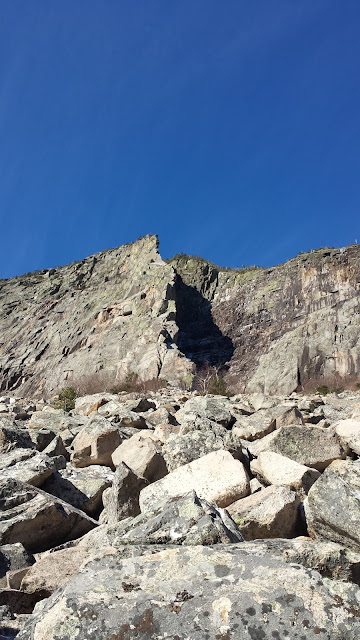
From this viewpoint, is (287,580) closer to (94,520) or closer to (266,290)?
(94,520)

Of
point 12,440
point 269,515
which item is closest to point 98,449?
point 12,440

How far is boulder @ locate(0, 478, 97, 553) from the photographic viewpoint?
189 inches

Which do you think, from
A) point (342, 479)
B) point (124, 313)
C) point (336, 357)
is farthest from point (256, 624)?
point (124, 313)

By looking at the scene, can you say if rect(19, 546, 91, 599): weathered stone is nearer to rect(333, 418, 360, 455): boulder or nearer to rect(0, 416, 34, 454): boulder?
rect(333, 418, 360, 455): boulder

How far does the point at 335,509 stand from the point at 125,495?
2144 mm

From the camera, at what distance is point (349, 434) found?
590 cm

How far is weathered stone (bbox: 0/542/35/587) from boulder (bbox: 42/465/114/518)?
137 centimetres

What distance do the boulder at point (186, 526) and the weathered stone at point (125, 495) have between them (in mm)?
1299

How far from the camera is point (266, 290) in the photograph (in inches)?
2167

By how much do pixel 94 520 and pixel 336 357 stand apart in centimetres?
3758

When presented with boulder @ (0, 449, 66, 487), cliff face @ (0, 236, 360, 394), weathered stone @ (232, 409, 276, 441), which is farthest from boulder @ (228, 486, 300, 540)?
cliff face @ (0, 236, 360, 394)

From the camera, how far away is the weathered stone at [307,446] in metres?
5.21

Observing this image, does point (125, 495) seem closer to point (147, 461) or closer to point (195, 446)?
point (147, 461)

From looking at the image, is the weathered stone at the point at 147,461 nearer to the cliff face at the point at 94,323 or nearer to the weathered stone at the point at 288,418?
the weathered stone at the point at 288,418
